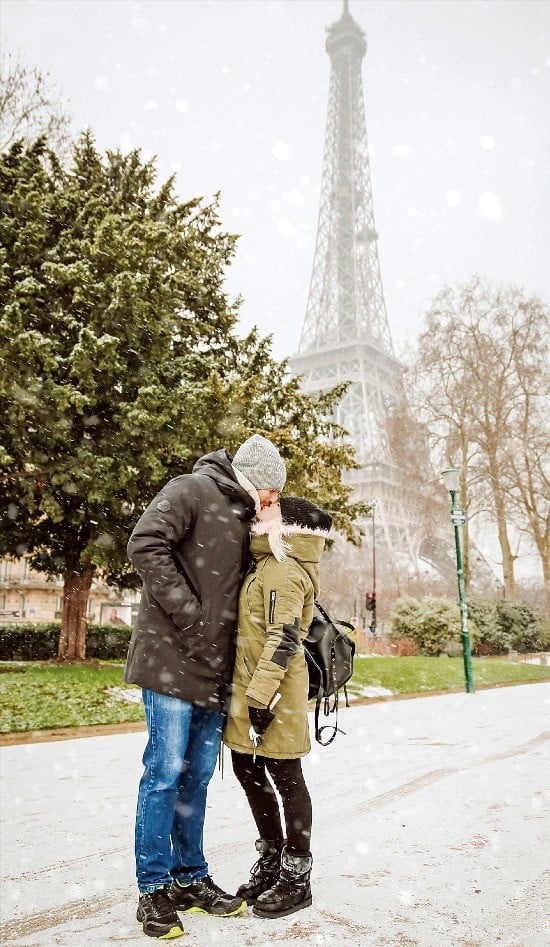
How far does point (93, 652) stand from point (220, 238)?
1100 cm

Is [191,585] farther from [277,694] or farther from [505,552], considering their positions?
[505,552]

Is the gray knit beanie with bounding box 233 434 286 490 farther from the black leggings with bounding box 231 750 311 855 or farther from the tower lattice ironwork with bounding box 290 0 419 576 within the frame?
the tower lattice ironwork with bounding box 290 0 419 576

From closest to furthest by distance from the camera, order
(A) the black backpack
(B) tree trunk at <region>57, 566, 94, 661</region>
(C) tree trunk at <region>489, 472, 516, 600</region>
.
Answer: (A) the black backpack
(B) tree trunk at <region>57, 566, 94, 661</region>
(C) tree trunk at <region>489, 472, 516, 600</region>

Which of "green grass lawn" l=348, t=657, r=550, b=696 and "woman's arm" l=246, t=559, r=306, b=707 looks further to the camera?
"green grass lawn" l=348, t=657, r=550, b=696

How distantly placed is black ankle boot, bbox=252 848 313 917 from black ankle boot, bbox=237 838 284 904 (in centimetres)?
7

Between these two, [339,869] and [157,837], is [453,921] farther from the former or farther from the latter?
[157,837]

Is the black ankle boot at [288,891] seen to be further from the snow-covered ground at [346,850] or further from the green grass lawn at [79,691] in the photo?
the green grass lawn at [79,691]

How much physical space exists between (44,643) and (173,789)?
17.3m

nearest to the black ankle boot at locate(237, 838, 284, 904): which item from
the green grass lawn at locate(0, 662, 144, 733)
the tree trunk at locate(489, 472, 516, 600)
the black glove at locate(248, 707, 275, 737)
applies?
the black glove at locate(248, 707, 275, 737)

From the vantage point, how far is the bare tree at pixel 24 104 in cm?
1661

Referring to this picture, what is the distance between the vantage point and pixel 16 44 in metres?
16.7

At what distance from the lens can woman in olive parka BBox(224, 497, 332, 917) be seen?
260 centimetres

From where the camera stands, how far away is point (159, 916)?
2.43 m

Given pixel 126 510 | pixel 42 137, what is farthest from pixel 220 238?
pixel 126 510
